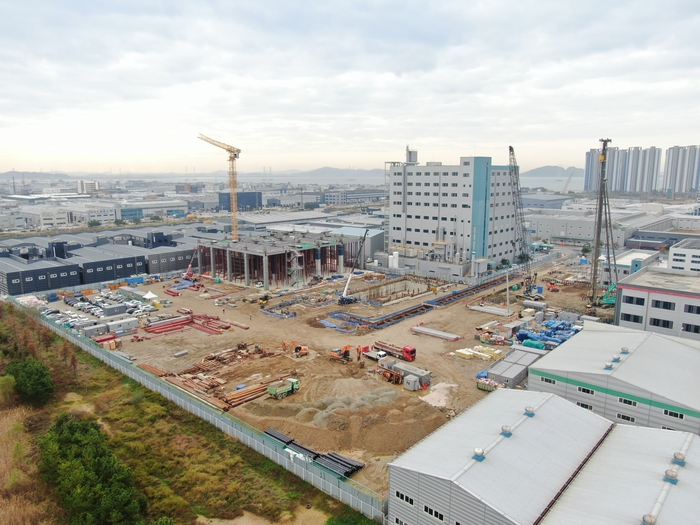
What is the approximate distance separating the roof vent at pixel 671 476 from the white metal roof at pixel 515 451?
1678mm

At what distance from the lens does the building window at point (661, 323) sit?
2153 cm

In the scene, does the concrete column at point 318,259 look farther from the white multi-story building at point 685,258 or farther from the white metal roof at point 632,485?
the white metal roof at point 632,485

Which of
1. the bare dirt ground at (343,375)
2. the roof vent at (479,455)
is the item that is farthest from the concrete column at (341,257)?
the roof vent at (479,455)

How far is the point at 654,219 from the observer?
220 ft

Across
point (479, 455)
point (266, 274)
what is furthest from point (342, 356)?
point (266, 274)

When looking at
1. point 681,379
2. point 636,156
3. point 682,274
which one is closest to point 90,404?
point 681,379

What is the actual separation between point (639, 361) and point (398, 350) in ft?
31.9

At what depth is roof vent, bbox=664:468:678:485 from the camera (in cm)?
978

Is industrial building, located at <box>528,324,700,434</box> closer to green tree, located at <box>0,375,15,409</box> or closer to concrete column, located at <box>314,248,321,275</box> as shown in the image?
green tree, located at <box>0,375,15,409</box>

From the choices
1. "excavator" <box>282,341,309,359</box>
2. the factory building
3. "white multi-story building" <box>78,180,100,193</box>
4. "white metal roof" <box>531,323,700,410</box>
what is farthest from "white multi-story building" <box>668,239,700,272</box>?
"white multi-story building" <box>78,180,100,193</box>

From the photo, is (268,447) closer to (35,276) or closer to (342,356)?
(342,356)

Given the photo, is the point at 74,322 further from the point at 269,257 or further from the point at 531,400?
the point at 531,400

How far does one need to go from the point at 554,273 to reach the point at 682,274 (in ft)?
54.4

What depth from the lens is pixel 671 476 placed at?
9805 mm
